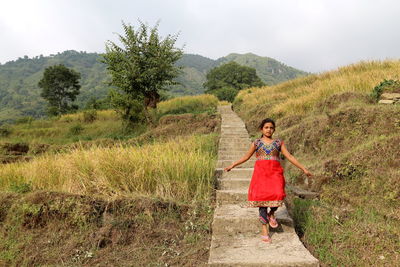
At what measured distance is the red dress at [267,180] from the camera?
11.1 feet

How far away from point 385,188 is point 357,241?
1476 millimetres

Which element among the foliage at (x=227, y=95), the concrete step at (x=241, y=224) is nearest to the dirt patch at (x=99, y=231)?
the concrete step at (x=241, y=224)

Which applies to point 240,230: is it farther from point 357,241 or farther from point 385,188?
point 385,188

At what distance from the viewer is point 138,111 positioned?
1537 cm

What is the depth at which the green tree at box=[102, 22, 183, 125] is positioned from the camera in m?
14.4

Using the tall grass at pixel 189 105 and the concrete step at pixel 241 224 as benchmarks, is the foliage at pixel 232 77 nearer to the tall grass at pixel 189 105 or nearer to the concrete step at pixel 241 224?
the tall grass at pixel 189 105

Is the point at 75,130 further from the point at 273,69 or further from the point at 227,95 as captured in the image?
the point at 273,69

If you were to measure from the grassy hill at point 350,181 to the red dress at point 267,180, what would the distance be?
846mm

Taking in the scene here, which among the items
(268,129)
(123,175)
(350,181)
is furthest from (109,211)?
(350,181)

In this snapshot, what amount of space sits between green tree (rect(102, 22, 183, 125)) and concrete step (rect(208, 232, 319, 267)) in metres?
12.2

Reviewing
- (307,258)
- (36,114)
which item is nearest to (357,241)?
(307,258)

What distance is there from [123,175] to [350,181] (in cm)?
428

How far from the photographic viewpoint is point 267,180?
3.47m

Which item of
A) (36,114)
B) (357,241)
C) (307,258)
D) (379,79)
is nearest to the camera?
(307,258)
